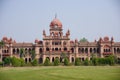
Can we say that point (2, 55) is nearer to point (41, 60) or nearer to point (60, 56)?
point (41, 60)

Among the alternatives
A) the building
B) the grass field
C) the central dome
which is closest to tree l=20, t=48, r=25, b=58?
the building

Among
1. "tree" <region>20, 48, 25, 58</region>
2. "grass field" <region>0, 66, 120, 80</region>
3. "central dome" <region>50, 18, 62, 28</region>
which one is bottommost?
"grass field" <region>0, 66, 120, 80</region>

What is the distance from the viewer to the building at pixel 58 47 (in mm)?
75500

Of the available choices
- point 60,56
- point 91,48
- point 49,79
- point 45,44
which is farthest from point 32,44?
point 49,79

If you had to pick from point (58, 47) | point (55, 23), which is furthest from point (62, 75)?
point (55, 23)

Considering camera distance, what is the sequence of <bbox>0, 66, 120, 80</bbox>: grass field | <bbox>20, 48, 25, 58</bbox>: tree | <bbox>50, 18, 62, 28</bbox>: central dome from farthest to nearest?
<bbox>50, 18, 62, 28</bbox>: central dome
<bbox>20, 48, 25, 58</bbox>: tree
<bbox>0, 66, 120, 80</bbox>: grass field

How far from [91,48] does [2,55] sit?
23890mm

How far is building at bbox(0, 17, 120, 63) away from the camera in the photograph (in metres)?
75.5

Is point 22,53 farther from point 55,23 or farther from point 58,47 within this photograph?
point 55,23

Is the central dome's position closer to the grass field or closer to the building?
the building

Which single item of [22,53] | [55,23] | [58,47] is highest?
[55,23]

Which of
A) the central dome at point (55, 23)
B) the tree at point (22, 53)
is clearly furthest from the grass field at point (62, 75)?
the central dome at point (55, 23)

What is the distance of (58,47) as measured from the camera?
7600cm

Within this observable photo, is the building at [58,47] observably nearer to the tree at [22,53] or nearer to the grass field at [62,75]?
the tree at [22,53]
